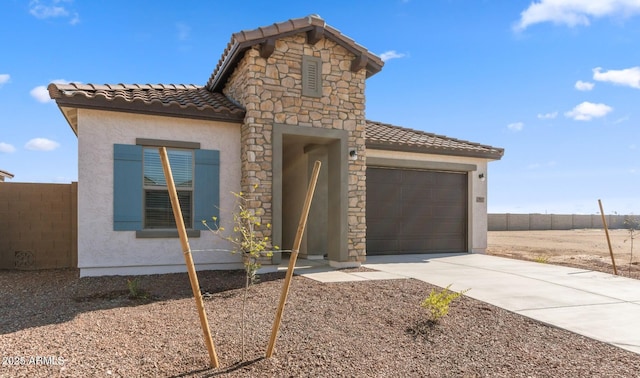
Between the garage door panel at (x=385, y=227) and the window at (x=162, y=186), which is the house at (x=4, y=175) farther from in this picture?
the garage door panel at (x=385, y=227)

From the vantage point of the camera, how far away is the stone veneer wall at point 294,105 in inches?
348

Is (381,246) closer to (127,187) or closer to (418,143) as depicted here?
(418,143)

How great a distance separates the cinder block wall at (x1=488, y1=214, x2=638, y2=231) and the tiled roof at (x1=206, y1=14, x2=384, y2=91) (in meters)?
26.3

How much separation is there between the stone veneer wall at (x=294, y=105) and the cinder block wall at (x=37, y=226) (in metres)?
4.62

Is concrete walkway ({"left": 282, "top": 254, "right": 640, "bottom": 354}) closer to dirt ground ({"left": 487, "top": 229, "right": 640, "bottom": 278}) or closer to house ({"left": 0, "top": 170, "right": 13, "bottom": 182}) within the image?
dirt ground ({"left": 487, "top": 229, "right": 640, "bottom": 278})

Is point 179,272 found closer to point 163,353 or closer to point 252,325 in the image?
point 252,325

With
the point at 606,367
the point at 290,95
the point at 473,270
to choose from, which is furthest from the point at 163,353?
the point at 473,270

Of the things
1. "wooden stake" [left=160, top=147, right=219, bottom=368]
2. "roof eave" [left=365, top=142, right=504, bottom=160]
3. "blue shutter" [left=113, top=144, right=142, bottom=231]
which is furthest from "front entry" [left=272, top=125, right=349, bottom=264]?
"wooden stake" [left=160, top=147, right=219, bottom=368]

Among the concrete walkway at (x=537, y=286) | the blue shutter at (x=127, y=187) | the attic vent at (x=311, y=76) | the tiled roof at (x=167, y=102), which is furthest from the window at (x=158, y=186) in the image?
the concrete walkway at (x=537, y=286)

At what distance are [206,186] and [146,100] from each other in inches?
82.7

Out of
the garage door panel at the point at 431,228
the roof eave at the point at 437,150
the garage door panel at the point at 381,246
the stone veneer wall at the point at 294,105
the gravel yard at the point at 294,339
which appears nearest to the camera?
the gravel yard at the point at 294,339

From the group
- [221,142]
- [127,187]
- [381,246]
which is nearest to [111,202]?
[127,187]

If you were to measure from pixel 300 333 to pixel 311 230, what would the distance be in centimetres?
669

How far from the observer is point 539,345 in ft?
15.6
